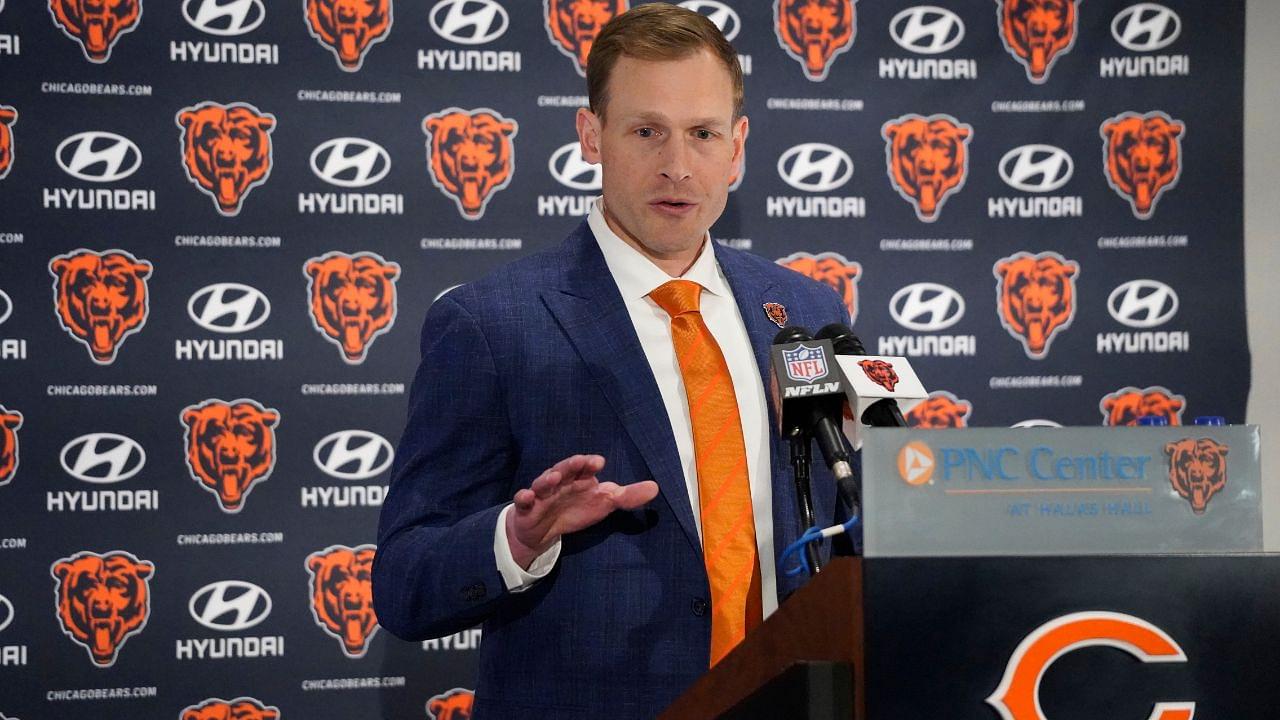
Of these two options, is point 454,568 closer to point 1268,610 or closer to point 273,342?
point 1268,610

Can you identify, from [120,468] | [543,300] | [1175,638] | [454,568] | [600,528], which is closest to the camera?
[1175,638]

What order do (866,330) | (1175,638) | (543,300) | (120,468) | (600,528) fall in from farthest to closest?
(866,330) < (120,468) < (543,300) < (600,528) < (1175,638)

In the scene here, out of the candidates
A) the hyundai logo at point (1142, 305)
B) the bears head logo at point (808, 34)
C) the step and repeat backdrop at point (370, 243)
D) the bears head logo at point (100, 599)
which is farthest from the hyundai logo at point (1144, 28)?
the bears head logo at point (100, 599)

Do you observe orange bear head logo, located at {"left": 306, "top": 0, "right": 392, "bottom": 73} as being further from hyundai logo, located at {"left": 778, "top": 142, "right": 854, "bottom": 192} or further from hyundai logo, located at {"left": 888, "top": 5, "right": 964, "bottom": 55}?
hyundai logo, located at {"left": 888, "top": 5, "right": 964, "bottom": 55}

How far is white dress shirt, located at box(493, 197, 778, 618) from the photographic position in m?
1.71

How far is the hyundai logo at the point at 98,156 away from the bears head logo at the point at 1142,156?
2872 millimetres

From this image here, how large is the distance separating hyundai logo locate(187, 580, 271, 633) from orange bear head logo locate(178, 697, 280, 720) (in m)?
0.20

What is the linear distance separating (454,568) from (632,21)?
933mm

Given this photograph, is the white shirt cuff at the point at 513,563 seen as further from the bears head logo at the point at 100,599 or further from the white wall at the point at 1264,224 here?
the white wall at the point at 1264,224

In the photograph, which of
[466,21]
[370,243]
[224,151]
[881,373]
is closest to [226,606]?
[370,243]

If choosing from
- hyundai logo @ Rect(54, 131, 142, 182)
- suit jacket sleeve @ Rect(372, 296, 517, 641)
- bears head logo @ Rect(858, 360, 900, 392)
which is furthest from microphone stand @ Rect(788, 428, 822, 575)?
hyundai logo @ Rect(54, 131, 142, 182)

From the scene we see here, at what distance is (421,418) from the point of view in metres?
1.71

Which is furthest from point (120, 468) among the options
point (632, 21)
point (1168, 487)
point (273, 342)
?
point (1168, 487)

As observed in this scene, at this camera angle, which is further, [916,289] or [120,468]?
[916,289]
